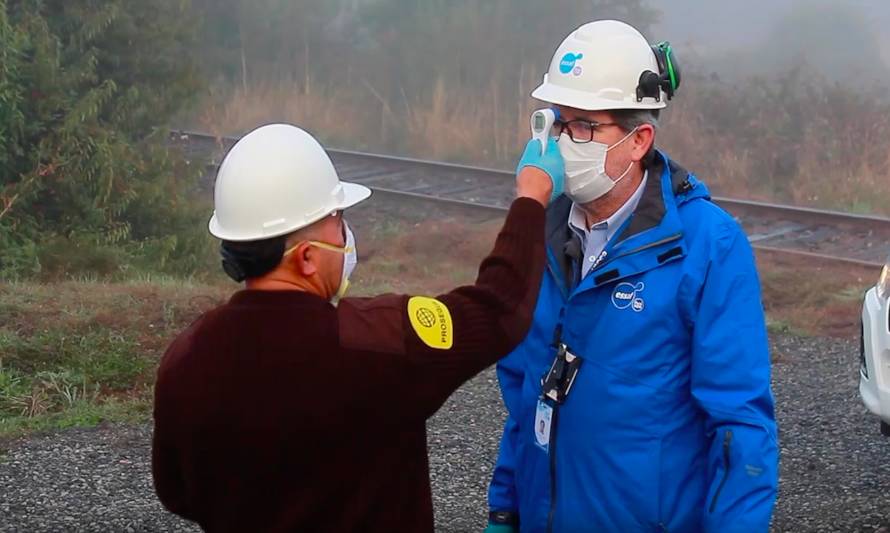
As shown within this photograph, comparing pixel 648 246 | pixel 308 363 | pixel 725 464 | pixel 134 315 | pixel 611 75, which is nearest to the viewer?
pixel 308 363

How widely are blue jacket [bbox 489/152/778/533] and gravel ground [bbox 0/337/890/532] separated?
2372 millimetres

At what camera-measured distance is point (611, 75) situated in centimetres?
294

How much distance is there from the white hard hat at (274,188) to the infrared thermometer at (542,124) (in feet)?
1.93

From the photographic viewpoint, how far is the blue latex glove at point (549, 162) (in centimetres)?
276

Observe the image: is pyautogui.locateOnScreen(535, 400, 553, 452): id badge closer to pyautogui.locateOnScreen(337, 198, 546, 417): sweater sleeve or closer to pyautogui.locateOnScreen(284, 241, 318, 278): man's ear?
pyautogui.locateOnScreen(337, 198, 546, 417): sweater sleeve

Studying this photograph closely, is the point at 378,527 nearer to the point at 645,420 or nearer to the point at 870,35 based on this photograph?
the point at 645,420

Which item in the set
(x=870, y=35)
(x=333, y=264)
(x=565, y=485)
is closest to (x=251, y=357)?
(x=333, y=264)

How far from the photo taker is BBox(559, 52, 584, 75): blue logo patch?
2.99 meters

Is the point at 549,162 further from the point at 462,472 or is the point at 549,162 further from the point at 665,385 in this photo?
the point at 462,472

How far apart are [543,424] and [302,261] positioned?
2.89ft

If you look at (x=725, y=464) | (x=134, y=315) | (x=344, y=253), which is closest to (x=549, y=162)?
(x=344, y=253)

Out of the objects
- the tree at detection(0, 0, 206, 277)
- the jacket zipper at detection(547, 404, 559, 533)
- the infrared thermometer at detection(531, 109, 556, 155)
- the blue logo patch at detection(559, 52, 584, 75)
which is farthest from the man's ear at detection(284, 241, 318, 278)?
the tree at detection(0, 0, 206, 277)

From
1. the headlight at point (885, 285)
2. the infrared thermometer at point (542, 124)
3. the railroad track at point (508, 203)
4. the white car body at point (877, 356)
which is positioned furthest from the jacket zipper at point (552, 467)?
the railroad track at point (508, 203)

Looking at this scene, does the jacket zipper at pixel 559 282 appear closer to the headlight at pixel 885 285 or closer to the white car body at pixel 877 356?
the white car body at pixel 877 356
